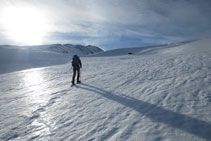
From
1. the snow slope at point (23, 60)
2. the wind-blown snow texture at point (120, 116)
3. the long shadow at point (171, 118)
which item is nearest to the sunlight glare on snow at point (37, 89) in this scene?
the wind-blown snow texture at point (120, 116)

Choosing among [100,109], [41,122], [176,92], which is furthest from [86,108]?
[176,92]

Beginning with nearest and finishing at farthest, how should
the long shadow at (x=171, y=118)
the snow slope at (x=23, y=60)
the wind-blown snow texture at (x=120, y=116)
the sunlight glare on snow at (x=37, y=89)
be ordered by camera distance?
the long shadow at (x=171, y=118) < the wind-blown snow texture at (x=120, y=116) < the sunlight glare on snow at (x=37, y=89) < the snow slope at (x=23, y=60)

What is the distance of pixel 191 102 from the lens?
13.9ft

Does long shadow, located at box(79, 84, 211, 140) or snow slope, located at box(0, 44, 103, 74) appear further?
snow slope, located at box(0, 44, 103, 74)

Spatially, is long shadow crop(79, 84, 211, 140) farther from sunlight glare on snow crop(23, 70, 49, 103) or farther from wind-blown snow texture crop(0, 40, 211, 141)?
sunlight glare on snow crop(23, 70, 49, 103)

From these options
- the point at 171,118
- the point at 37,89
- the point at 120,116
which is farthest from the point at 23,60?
the point at 171,118

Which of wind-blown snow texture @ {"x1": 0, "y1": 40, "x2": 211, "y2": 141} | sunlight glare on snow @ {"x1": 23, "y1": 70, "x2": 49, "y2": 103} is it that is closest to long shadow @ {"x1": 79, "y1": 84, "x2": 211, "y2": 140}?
wind-blown snow texture @ {"x1": 0, "y1": 40, "x2": 211, "y2": 141}

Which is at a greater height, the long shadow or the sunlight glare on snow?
the long shadow

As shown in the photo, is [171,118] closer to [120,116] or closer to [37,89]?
[120,116]

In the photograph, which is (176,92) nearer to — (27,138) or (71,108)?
(71,108)

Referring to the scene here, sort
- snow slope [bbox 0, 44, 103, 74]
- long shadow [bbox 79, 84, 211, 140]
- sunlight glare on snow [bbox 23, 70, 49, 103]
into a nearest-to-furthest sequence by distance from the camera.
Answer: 1. long shadow [bbox 79, 84, 211, 140]
2. sunlight glare on snow [bbox 23, 70, 49, 103]
3. snow slope [bbox 0, 44, 103, 74]

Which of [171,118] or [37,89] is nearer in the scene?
[171,118]

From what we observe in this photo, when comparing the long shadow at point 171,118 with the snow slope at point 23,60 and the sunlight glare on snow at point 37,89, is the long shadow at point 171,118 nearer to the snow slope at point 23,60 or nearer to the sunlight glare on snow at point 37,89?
the sunlight glare on snow at point 37,89

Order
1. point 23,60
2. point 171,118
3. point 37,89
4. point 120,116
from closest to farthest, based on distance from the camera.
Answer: point 171,118 → point 120,116 → point 37,89 → point 23,60
